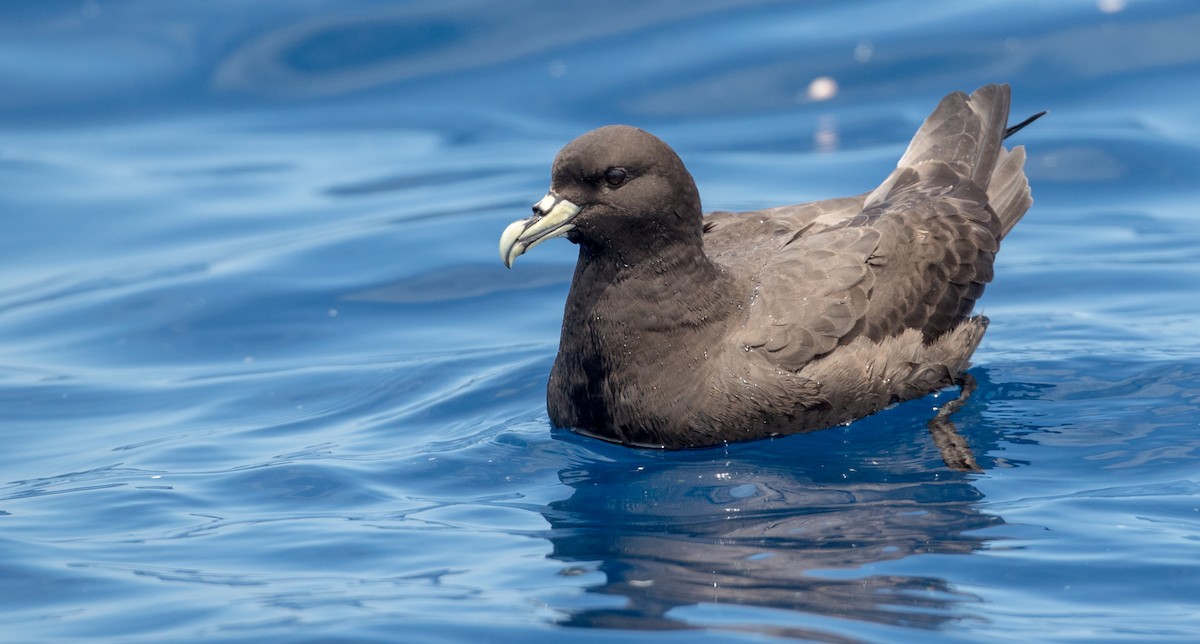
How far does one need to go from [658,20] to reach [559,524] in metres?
7.38

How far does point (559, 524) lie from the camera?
6.27m

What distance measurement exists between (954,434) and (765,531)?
1.41m

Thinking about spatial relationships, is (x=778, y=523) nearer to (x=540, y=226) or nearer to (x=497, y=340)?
(x=540, y=226)

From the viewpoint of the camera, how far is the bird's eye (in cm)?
646

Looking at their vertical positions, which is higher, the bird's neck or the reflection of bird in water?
the bird's neck

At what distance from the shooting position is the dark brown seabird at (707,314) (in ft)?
21.4

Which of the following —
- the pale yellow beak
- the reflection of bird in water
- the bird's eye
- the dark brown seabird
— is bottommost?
the reflection of bird in water

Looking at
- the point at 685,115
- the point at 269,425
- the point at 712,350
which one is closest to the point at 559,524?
the point at 712,350

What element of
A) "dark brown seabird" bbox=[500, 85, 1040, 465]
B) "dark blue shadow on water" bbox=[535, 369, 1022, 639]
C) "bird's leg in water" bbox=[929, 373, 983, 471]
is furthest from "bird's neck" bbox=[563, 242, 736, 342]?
"bird's leg in water" bbox=[929, 373, 983, 471]

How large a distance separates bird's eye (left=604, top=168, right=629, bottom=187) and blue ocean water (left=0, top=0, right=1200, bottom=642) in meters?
1.15

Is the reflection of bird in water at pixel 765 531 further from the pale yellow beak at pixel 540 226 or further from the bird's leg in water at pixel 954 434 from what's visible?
the pale yellow beak at pixel 540 226

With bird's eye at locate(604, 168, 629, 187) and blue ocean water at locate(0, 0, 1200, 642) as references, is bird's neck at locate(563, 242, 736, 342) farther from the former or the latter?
blue ocean water at locate(0, 0, 1200, 642)

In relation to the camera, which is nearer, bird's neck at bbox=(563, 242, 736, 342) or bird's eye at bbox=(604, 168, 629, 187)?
bird's eye at bbox=(604, 168, 629, 187)

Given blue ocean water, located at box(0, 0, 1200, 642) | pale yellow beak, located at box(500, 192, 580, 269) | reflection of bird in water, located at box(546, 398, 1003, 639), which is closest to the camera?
reflection of bird in water, located at box(546, 398, 1003, 639)
